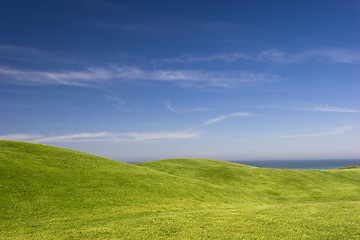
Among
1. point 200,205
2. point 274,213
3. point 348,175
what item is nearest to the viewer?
point 274,213

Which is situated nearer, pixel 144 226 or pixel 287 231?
pixel 287 231

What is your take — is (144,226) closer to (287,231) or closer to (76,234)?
(76,234)

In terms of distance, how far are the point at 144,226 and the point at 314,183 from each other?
41.5 metres

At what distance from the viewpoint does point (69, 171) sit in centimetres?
3262

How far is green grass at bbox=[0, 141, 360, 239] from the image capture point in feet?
54.1

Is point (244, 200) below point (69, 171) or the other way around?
below

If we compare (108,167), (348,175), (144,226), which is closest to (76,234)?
(144,226)

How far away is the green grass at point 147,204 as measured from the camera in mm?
16484

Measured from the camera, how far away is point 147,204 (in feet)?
85.7

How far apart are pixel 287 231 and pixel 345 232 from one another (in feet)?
10.9

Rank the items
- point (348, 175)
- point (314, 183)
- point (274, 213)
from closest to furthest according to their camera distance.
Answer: point (274, 213) < point (314, 183) < point (348, 175)

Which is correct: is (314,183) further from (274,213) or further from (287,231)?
A: (287,231)

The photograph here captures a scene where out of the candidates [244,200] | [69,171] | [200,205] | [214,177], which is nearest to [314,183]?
[214,177]

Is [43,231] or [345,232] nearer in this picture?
[345,232]
